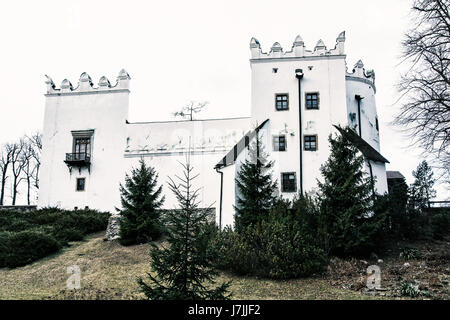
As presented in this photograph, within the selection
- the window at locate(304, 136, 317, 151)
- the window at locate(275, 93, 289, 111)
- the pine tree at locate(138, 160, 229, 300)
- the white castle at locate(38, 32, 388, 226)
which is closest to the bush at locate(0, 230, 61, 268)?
the white castle at locate(38, 32, 388, 226)

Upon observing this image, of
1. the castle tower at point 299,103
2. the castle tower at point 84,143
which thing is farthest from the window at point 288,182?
the castle tower at point 84,143

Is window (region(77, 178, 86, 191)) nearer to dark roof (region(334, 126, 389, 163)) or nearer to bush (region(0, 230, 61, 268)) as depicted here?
bush (region(0, 230, 61, 268))

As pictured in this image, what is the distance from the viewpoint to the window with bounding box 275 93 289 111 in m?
22.7

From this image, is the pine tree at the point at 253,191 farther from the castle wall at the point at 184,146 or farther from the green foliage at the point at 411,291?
the green foliage at the point at 411,291

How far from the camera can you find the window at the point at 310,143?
2194 cm

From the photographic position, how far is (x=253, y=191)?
19250 mm

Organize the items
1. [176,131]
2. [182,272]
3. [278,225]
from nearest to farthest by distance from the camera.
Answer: [182,272]
[278,225]
[176,131]

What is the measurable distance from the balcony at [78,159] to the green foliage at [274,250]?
42.8 feet

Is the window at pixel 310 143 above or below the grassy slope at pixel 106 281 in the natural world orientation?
Result: above
